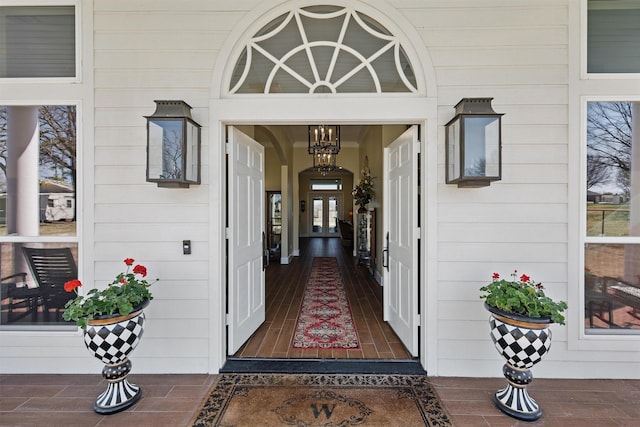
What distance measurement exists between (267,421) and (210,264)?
1270mm

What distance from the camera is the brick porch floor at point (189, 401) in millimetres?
2094

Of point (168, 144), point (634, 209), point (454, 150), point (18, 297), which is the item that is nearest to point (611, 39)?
point (634, 209)

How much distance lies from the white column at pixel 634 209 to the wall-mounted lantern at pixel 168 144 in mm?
3757

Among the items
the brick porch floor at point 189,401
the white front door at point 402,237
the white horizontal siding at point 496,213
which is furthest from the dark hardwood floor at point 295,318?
the white horizontal siding at point 496,213

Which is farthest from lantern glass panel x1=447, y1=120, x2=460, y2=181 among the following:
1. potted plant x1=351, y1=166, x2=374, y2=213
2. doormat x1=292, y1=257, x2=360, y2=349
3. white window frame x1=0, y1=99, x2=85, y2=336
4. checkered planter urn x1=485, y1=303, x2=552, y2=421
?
potted plant x1=351, y1=166, x2=374, y2=213

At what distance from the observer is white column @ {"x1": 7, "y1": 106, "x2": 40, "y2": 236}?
2756 mm

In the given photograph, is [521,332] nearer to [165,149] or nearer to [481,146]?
[481,146]

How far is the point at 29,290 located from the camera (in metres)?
2.79

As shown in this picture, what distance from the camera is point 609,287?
8.81 ft

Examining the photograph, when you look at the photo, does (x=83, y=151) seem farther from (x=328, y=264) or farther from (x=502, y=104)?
(x=328, y=264)

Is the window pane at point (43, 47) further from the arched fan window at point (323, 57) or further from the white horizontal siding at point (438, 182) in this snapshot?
the arched fan window at point (323, 57)

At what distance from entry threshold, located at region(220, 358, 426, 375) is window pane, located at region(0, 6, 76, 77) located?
9.71ft

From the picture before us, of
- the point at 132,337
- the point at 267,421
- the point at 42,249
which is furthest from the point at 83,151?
the point at 267,421

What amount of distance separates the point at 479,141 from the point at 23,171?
12.9 ft
